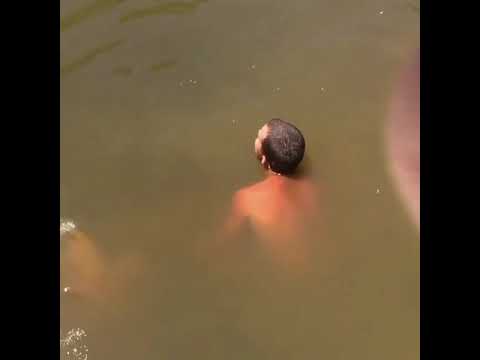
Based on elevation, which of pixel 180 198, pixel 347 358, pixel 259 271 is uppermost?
pixel 180 198

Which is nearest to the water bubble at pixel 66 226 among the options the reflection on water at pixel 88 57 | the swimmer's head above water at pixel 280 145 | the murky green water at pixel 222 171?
the murky green water at pixel 222 171

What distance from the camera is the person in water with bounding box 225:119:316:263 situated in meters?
2.74

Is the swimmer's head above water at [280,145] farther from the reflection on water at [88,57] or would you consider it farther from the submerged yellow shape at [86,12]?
the submerged yellow shape at [86,12]

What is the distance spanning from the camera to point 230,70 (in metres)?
3.26

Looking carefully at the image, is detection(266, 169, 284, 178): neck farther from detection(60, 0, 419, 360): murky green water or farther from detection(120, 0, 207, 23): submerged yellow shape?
detection(120, 0, 207, 23): submerged yellow shape

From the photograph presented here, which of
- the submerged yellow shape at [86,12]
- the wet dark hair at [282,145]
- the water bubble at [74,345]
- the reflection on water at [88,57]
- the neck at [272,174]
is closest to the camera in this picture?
the water bubble at [74,345]

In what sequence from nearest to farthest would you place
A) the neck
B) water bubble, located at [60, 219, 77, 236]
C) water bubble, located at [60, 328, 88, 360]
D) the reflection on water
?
water bubble, located at [60, 328, 88, 360], water bubble, located at [60, 219, 77, 236], the neck, the reflection on water

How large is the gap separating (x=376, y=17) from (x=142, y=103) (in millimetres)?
1760

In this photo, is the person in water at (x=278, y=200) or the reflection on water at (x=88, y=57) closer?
the person in water at (x=278, y=200)

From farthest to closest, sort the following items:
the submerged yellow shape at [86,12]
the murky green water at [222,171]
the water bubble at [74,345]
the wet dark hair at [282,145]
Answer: the submerged yellow shape at [86,12], the wet dark hair at [282,145], the murky green water at [222,171], the water bubble at [74,345]

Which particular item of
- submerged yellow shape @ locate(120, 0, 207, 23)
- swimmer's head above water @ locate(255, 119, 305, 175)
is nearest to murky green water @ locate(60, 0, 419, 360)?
submerged yellow shape @ locate(120, 0, 207, 23)

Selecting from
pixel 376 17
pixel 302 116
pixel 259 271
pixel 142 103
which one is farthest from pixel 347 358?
pixel 376 17

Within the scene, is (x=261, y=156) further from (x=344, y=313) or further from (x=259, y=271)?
(x=344, y=313)

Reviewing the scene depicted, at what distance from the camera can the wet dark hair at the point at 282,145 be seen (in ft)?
9.18
